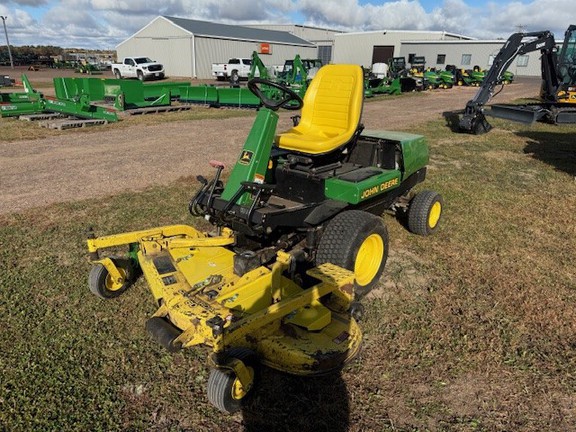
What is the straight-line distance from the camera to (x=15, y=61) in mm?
46500

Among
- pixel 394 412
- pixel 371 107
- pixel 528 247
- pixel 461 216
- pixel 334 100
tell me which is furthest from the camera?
pixel 371 107

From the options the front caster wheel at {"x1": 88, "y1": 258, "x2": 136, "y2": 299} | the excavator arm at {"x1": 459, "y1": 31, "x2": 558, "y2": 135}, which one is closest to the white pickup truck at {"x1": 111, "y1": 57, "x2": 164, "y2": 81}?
the excavator arm at {"x1": 459, "y1": 31, "x2": 558, "y2": 135}

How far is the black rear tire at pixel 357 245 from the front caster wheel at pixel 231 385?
1154 millimetres

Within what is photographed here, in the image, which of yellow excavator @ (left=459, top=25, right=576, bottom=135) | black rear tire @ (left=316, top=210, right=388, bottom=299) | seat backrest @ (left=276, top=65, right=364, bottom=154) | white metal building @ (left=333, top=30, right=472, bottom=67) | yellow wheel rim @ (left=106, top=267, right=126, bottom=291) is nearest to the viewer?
black rear tire @ (left=316, top=210, right=388, bottom=299)

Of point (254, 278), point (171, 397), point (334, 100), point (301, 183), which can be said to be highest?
point (334, 100)

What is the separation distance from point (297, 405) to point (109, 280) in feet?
6.08

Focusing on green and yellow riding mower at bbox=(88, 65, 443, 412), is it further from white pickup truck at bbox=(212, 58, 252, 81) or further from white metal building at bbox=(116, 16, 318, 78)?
white metal building at bbox=(116, 16, 318, 78)

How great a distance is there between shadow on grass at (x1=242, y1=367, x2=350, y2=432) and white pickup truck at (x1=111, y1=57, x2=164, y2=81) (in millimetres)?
28672

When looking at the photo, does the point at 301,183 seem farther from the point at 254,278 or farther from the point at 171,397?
the point at 171,397

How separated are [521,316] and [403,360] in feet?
3.90

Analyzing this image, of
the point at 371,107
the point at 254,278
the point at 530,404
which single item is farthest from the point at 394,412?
the point at 371,107

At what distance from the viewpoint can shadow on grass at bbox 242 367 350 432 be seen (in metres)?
2.32

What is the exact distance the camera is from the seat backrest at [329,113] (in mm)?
3644

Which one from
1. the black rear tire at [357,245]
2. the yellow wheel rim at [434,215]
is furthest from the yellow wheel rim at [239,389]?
the yellow wheel rim at [434,215]
